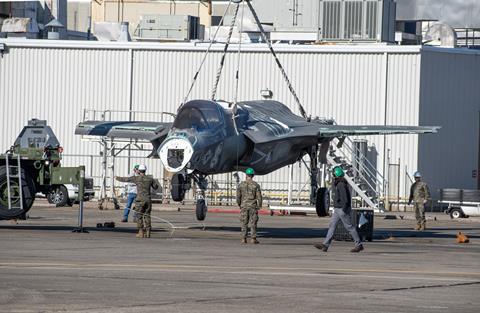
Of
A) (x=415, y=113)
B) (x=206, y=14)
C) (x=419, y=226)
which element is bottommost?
(x=419, y=226)

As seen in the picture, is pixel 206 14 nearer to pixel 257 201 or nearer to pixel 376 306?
pixel 257 201

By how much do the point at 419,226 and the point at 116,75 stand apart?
22664 mm

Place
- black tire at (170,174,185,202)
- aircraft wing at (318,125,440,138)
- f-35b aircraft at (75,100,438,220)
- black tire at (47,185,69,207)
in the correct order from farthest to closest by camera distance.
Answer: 1. black tire at (47,185,69,207)
2. aircraft wing at (318,125,440,138)
3. black tire at (170,174,185,202)
4. f-35b aircraft at (75,100,438,220)

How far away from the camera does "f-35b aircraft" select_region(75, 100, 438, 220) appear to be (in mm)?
29766

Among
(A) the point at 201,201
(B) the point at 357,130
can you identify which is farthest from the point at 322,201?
(A) the point at 201,201

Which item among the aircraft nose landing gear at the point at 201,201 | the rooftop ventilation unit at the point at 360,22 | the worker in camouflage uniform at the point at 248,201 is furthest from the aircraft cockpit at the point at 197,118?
the rooftop ventilation unit at the point at 360,22

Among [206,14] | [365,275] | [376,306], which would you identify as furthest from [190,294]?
[206,14]

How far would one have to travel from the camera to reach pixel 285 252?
25.3 meters

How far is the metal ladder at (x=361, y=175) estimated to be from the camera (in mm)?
46328

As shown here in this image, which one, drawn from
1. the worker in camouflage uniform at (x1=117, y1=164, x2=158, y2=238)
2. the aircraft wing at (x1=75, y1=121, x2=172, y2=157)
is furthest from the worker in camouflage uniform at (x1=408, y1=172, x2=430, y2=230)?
the worker in camouflage uniform at (x1=117, y1=164, x2=158, y2=238)

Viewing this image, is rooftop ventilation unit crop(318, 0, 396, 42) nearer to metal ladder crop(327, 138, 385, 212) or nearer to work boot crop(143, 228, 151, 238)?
metal ladder crop(327, 138, 385, 212)

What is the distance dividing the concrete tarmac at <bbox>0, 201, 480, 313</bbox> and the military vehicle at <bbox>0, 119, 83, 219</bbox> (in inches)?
28.3

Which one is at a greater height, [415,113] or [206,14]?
[206,14]

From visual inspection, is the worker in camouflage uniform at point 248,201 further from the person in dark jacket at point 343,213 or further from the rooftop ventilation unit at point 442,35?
the rooftop ventilation unit at point 442,35
